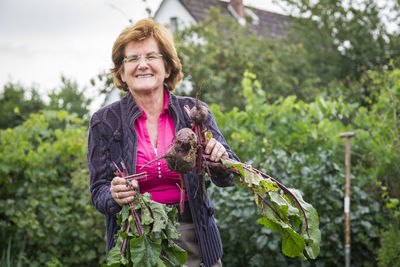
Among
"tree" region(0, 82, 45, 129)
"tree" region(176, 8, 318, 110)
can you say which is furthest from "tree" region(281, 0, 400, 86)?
"tree" region(0, 82, 45, 129)

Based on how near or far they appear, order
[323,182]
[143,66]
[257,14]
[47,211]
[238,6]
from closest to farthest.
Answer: [143,66] → [323,182] → [47,211] → [238,6] → [257,14]

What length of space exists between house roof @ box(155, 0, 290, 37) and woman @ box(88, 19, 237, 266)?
15.8 m

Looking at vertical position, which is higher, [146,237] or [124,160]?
[124,160]

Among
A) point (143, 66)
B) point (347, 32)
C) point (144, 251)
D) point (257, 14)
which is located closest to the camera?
point (144, 251)

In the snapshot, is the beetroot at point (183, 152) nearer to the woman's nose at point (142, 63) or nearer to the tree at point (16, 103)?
the woman's nose at point (142, 63)

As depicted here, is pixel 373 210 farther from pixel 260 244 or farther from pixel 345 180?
pixel 260 244

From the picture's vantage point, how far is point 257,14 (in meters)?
23.2

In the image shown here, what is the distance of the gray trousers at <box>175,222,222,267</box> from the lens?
216cm

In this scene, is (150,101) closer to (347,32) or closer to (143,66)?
(143,66)

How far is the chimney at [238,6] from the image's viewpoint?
21.4 metres

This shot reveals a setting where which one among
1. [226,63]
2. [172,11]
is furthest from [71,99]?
[226,63]

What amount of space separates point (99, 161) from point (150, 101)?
39cm

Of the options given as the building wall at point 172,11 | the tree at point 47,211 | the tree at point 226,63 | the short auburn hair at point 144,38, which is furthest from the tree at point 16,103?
the short auburn hair at point 144,38

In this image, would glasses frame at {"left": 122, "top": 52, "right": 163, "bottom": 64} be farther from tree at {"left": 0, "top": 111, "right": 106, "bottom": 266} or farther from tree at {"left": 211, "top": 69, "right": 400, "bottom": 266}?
tree at {"left": 0, "top": 111, "right": 106, "bottom": 266}
